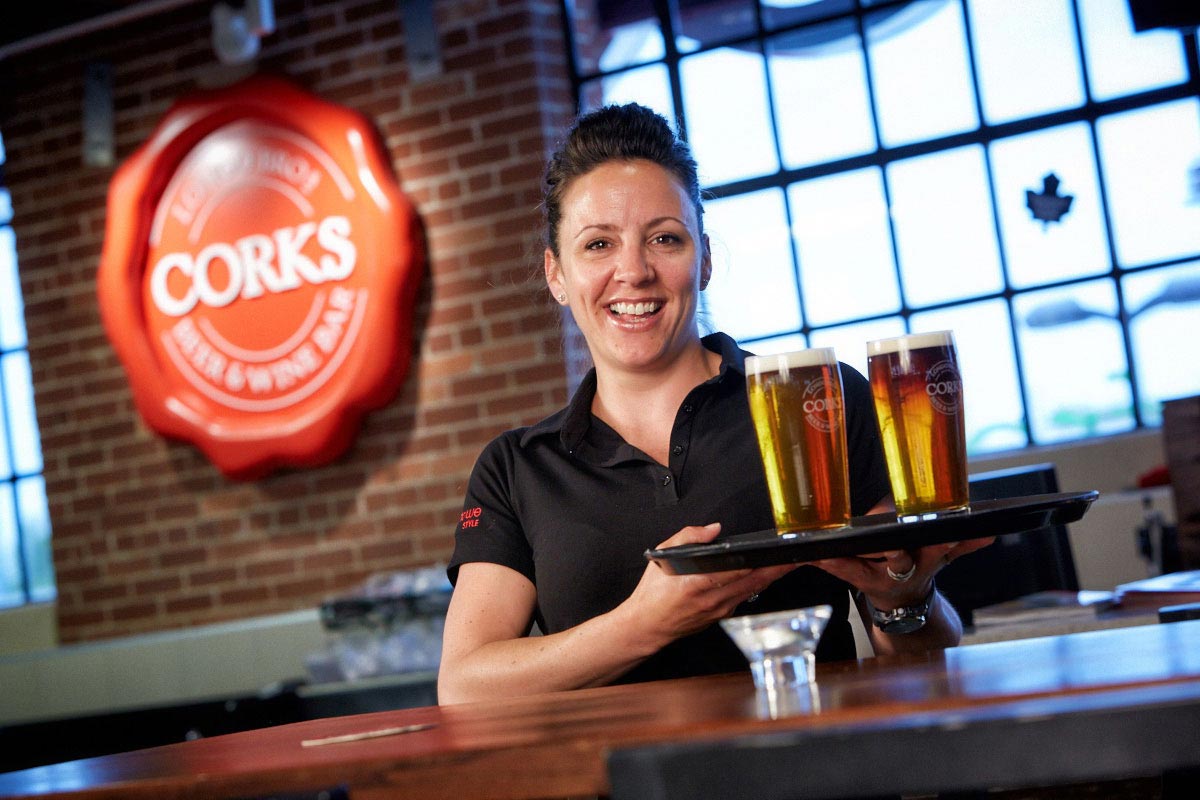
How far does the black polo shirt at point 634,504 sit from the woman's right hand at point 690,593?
284 millimetres

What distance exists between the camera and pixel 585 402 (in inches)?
69.7

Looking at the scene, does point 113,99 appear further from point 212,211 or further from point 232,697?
point 232,697

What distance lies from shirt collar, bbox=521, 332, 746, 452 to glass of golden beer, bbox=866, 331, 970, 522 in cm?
57

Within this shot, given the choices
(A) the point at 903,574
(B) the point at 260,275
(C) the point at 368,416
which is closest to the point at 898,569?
(A) the point at 903,574

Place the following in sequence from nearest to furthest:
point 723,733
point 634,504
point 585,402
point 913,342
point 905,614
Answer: point 723,733
point 913,342
point 905,614
point 634,504
point 585,402

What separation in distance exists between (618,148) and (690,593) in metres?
0.75

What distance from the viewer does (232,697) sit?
11.6 feet

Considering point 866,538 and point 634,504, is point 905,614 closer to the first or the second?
point 866,538

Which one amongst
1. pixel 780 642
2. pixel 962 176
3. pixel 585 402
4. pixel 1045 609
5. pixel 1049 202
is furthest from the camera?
pixel 962 176

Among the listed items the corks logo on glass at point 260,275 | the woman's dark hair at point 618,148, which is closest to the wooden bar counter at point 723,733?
the woman's dark hair at point 618,148

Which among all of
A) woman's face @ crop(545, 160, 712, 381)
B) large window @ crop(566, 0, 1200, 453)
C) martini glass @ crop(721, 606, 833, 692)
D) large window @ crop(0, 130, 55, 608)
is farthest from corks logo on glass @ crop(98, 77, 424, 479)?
martini glass @ crop(721, 606, 833, 692)

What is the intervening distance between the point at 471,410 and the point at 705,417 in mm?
1982

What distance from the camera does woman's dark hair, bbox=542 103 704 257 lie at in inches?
68.3

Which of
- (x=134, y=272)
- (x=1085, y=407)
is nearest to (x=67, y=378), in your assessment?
(x=134, y=272)
